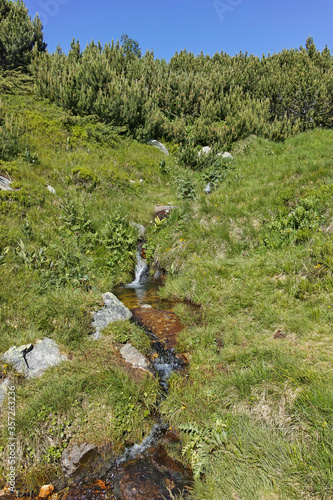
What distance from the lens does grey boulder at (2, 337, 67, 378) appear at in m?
4.37

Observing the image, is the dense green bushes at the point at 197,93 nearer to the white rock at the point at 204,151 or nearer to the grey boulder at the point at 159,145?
the grey boulder at the point at 159,145

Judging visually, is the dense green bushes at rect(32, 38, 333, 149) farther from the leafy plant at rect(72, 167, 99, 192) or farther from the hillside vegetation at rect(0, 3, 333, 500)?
the leafy plant at rect(72, 167, 99, 192)

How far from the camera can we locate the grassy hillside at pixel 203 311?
10.7 feet

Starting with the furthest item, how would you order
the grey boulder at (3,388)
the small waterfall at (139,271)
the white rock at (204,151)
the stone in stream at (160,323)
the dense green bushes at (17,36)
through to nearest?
the dense green bushes at (17,36) < the white rock at (204,151) < the small waterfall at (139,271) < the stone in stream at (160,323) < the grey boulder at (3,388)

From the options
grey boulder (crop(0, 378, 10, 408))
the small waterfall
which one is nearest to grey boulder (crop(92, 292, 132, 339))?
grey boulder (crop(0, 378, 10, 408))

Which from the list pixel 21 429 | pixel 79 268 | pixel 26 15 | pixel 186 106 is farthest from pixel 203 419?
pixel 26 15

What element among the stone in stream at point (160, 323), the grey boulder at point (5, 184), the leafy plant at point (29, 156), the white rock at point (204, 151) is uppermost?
the white rock at point (204, 151)

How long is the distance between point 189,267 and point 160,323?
7.11ft

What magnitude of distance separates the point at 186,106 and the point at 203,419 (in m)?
19.8

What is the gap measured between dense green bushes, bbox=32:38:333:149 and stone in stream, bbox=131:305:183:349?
11.6m

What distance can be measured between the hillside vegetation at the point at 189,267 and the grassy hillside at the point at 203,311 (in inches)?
1.1

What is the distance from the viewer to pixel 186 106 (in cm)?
1941

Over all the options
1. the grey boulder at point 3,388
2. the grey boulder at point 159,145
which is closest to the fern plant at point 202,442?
the grey boulder at point 3,388

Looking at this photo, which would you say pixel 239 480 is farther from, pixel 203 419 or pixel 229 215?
pixel 229 215
